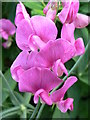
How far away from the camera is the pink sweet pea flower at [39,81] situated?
1.86ft

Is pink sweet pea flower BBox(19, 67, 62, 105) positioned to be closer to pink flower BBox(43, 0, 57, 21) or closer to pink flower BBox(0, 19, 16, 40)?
pink flower BBox(43, 0, 57, 21)

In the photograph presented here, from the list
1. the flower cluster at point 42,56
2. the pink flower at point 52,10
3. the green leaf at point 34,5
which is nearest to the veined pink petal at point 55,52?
the flower cluster at point 42,56

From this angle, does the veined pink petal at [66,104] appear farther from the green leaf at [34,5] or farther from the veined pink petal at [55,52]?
the green leaf at [34,5]

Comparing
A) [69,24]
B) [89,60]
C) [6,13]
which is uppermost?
[69,24]

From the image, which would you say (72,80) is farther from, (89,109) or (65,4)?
(89,109)

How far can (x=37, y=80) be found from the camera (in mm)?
585

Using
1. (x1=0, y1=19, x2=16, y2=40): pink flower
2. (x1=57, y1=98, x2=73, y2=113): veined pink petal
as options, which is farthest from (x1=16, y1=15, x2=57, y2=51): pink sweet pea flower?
(x1=0, y1=19, x2=16, y2=40): pink flower

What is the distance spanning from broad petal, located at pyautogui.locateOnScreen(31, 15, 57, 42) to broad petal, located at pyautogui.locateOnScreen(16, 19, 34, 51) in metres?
0.01

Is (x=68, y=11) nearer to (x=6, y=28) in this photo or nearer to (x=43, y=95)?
(x=43, y=95)

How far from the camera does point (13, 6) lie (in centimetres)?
107

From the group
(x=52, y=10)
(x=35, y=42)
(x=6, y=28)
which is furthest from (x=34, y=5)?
(x=35, y=42)

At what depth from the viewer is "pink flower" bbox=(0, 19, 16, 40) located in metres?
1.06

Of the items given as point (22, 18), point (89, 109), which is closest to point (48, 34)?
point (22, 18)

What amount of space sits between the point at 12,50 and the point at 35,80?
572 mm
